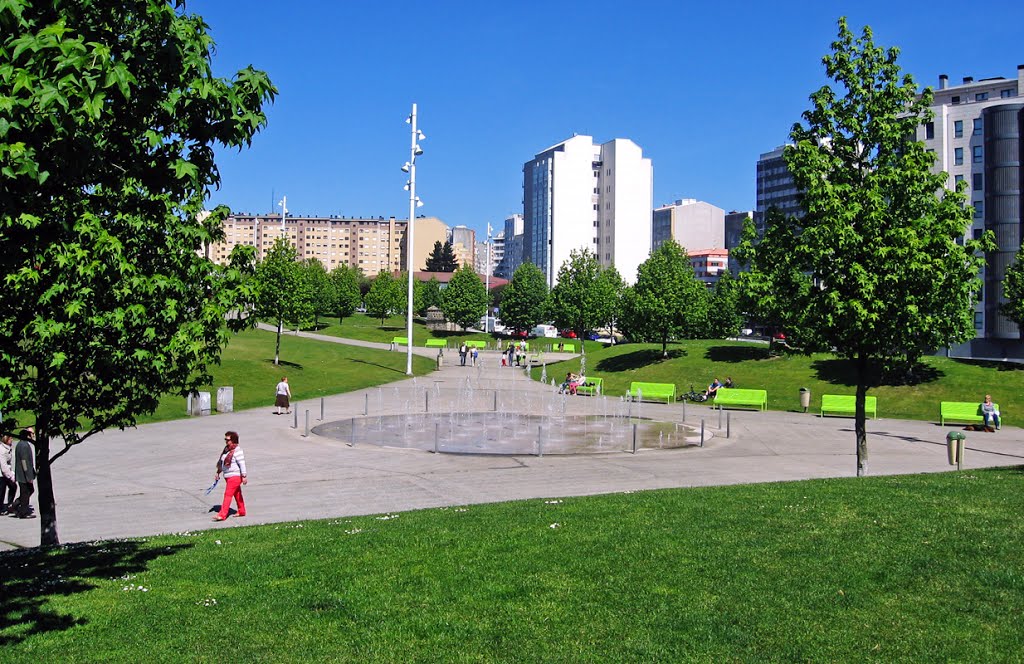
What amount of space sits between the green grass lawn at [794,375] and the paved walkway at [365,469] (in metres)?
6.65

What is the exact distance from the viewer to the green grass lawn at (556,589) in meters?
7.25

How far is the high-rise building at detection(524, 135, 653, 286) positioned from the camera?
156000 millimetres

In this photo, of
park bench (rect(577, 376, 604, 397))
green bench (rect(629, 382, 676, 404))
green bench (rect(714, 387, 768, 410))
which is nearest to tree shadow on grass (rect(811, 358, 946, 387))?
green bench (rect(714, 387, 768, 410))

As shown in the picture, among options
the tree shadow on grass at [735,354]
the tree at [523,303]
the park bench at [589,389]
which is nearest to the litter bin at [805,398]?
the park bench at [589,389]

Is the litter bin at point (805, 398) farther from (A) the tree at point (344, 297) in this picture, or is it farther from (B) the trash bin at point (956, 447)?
(A) the tree at point (344, 297)

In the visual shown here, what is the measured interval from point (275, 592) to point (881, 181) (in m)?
14.1

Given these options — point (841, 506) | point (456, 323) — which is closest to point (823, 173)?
point (841, 506)

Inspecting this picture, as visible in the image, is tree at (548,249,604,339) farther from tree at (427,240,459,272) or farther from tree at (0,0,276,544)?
tree at (427,240,459,272)

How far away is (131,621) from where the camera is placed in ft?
25.7

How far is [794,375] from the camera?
151ft

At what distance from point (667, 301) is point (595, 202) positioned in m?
112

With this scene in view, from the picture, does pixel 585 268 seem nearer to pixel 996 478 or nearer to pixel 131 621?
pixel 996 478

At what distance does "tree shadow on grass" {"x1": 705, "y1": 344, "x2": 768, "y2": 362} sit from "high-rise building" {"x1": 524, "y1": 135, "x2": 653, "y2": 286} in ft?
325

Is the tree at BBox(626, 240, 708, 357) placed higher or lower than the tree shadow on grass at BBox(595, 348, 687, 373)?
higher
